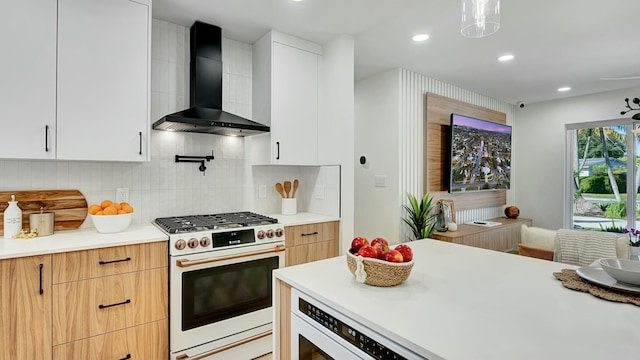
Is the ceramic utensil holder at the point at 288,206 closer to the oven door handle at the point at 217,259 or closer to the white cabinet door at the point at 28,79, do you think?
the oven door handle at the point at 217,259

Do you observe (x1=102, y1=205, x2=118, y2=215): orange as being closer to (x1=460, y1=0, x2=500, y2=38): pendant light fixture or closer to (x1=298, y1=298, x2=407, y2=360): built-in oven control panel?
(x1=298, y1=298, x2=407, y2=360): built-in oven control panel

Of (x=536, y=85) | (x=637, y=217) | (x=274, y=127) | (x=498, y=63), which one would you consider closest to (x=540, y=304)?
(x=274, y=127)

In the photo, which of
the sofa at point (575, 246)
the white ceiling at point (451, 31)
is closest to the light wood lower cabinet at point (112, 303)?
the white ceiling at point (451, 31)

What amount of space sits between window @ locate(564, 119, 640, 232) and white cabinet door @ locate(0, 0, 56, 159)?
6.17 m

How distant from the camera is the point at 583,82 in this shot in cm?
418

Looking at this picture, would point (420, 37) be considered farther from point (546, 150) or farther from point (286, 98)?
point (546, 150)

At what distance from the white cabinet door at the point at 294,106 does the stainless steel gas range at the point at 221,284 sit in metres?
0.68

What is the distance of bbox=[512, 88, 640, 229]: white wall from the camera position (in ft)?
15.8

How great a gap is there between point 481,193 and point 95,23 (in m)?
4.94

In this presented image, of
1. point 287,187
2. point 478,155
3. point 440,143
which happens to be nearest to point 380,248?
point 287,187

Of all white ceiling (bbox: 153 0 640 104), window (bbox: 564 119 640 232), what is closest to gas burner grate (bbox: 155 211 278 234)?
white ceiling (bbox: 153 0 640 104)

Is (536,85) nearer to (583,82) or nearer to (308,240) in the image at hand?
(583,82)

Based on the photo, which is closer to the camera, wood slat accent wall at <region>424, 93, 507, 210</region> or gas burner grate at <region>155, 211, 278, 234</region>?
gas burner grate at <region>155, 211, 278, 234</region>

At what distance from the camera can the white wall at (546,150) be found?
4824mm
